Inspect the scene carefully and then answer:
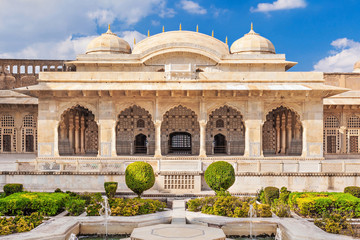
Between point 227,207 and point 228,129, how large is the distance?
411 inches

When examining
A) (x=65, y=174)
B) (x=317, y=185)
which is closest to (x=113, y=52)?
(x=65, y=174)

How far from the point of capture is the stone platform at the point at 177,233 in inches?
260

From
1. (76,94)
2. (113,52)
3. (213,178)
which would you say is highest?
(113,52)

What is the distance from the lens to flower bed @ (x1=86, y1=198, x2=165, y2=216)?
8.95 meters

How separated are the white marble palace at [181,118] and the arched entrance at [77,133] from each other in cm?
5

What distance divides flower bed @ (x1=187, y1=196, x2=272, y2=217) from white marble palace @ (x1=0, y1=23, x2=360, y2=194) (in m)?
2.67

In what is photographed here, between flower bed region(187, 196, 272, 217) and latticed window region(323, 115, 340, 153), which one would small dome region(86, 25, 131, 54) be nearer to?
latticed window region(323, 115, 340, 153)

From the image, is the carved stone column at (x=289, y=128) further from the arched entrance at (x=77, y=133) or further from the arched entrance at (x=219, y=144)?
the arched entrance at (x=77, y=133)

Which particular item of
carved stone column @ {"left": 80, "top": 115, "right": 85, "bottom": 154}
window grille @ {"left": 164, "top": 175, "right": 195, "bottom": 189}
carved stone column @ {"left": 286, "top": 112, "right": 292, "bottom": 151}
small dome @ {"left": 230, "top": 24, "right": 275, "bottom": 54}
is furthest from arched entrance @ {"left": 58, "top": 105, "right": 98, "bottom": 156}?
carved stone column @ {"left": 286, "top": 112, "right": 292, "bottom": 151}

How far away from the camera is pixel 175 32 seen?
22.1m

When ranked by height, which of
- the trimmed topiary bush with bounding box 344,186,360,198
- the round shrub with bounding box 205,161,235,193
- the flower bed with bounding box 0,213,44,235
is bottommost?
the flower bed with bounding box 0,213,44,235

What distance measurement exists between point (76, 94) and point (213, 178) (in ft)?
26.2

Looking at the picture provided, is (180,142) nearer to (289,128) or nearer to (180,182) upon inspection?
(289,128)

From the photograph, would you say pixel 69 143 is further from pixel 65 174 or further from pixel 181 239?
pixel 181 239
